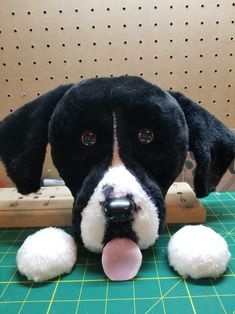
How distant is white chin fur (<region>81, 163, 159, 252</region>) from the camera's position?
1.51ft

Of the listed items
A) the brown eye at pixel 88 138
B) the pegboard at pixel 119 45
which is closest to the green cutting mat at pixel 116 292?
the brown eye at pixel 88 138

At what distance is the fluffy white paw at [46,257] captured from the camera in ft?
1.55

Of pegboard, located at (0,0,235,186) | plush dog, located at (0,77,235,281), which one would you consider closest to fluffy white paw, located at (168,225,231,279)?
plush dog, located at (0,77,235,281)

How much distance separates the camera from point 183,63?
0.85 meters

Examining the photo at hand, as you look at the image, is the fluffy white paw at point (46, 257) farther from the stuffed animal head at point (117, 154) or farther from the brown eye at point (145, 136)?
the brown eye at point (145, 136)

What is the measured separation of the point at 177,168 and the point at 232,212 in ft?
1.08

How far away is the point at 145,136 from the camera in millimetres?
494

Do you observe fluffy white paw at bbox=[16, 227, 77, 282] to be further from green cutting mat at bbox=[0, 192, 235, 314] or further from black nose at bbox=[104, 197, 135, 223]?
black nose at bbox=[104, 197, 135, 223]

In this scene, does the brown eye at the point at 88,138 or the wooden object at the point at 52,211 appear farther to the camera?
the wooden object at the point at 52,211

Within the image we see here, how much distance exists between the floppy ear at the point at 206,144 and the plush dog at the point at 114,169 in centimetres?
6

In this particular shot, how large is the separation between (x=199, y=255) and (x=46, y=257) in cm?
25

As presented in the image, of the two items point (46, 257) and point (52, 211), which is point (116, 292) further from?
point (52, 211)

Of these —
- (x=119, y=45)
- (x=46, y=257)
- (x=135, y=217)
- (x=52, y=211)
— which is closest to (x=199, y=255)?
(x=135, y=217)

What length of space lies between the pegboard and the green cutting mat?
52 cm
